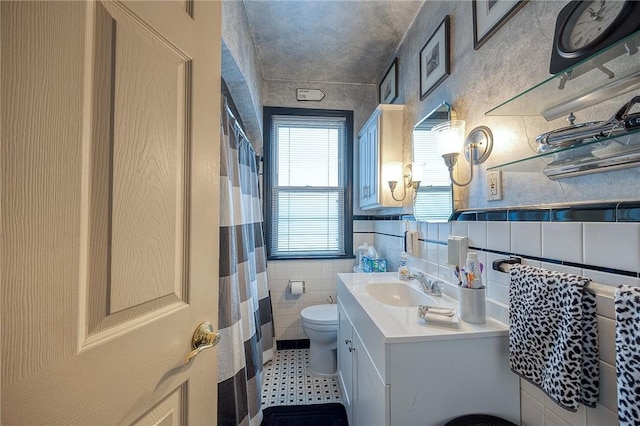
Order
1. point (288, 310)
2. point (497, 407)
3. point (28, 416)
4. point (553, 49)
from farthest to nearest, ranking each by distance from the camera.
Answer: point (288, 310) → point (497, 407) → point (553, 49) → point (28, 416)

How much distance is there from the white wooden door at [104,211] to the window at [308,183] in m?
1.86

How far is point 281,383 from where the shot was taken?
195cm

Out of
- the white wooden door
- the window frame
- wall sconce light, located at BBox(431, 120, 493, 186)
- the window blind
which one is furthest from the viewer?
the window blind

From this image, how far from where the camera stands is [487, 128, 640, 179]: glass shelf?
1.91 feet

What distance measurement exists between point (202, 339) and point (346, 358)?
1127 millimetres

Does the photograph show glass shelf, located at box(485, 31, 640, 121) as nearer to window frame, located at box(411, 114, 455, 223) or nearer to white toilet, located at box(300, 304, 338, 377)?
window frame, located at box(411, 114, 455, 223)

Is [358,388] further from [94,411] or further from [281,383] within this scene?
[94,411]

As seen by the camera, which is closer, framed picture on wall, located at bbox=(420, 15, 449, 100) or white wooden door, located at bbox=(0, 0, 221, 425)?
white wooden door, located at bbox=(0, 0, 221, 425)

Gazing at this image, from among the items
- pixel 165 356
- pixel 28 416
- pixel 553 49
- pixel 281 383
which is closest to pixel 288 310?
pixel 281 383

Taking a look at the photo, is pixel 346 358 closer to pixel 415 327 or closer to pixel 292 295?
pixel 415 327

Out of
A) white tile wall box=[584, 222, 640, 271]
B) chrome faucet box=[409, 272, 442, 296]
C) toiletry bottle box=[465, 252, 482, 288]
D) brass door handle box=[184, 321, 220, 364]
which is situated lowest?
chrome faucet box=[409, 272, 442, 296]

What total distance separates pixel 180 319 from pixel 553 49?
3.98 ft

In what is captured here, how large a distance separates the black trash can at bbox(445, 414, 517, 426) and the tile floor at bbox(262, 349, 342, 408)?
1.10m

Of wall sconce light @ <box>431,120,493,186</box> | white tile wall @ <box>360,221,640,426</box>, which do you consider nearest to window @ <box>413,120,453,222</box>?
wall sconce light @ <box>431,120,493,186</box>
